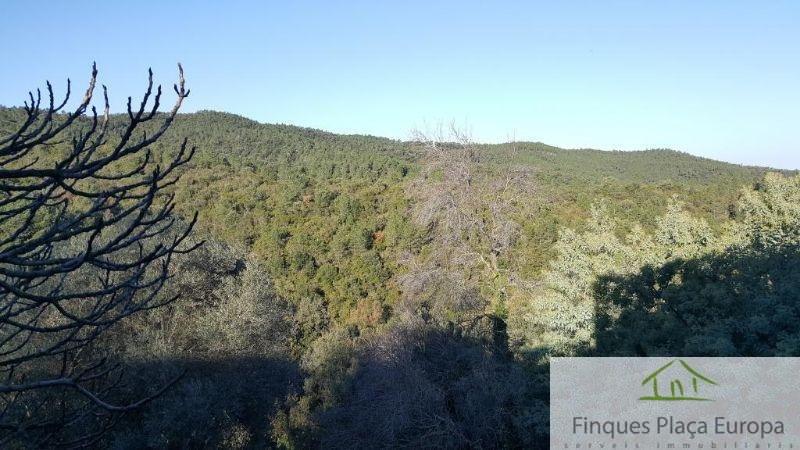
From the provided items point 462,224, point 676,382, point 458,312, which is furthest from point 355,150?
point 676,382

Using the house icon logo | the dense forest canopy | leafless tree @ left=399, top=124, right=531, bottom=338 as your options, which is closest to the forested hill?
the dense forest canopy

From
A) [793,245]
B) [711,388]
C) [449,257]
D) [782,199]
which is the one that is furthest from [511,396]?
[449,257]

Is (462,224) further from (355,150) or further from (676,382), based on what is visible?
(355,150)

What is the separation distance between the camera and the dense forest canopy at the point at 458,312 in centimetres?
841

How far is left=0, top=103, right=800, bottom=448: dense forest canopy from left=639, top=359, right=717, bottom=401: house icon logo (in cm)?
46

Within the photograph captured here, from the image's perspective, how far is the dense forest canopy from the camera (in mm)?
8406

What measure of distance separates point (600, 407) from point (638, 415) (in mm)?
494

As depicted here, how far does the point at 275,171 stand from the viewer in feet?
133

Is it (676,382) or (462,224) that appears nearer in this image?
(676,382)

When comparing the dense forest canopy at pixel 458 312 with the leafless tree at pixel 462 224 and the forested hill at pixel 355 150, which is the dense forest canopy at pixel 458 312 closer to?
the leafless tree at pixel 462 224

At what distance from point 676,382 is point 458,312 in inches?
298

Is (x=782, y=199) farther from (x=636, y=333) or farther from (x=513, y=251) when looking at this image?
(x=513, y=251)

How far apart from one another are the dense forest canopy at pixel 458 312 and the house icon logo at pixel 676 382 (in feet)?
1.50

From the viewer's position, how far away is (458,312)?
46.1ft
